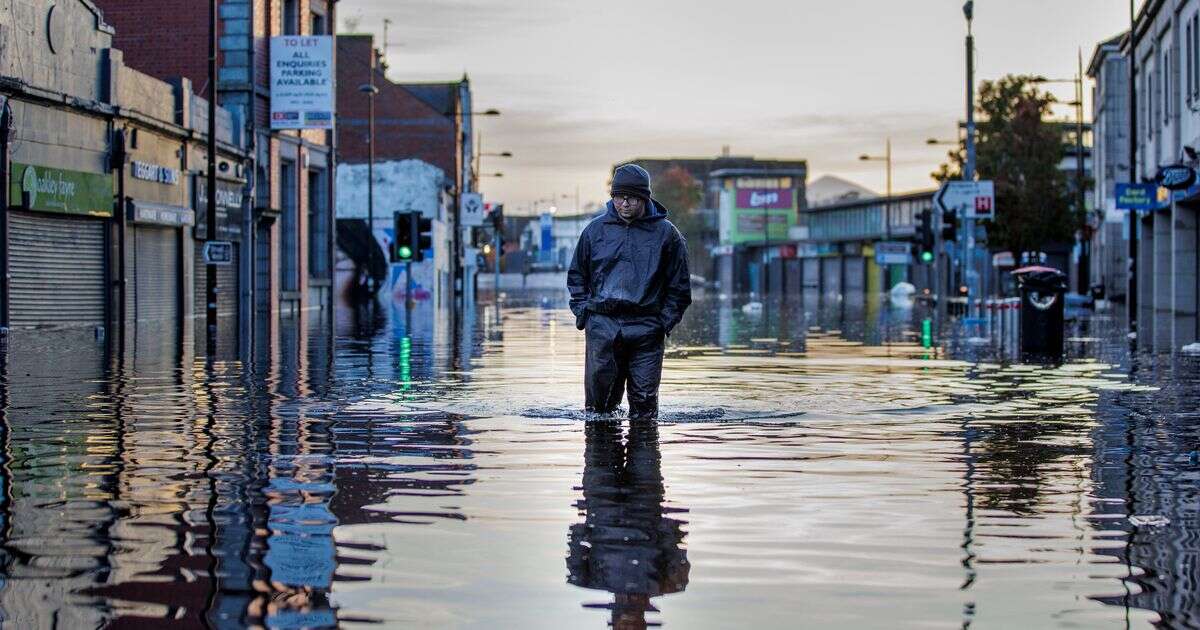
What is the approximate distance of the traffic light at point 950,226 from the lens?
133 ft

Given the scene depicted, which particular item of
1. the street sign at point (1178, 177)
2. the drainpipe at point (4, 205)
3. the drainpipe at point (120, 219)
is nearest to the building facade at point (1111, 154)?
the street sign at point (1178, 177)

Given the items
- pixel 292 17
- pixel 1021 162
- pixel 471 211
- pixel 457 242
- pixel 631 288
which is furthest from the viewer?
pixel 457 242

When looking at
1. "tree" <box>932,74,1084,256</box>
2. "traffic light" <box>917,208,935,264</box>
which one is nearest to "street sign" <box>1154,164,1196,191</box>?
"traffic light" <box>917,208,935,264</box>

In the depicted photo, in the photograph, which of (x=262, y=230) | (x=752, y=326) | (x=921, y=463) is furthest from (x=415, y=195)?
(x=921, y=463)

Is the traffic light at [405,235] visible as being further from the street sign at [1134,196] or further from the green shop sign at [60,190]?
the street sign at [1134,196]

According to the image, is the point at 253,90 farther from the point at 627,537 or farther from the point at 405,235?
the point at 627,537

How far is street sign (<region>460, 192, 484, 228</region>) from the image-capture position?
90938 millimetres

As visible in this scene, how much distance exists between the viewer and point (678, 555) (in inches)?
267

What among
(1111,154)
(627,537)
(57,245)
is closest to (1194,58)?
(57,245)

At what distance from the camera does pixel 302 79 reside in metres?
49.2

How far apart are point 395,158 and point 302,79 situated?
157 feet

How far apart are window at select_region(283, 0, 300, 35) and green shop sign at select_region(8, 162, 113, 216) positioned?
18.7 meters

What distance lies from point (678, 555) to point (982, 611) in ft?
4.60

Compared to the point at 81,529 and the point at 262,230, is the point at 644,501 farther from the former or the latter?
the point at 262,230
